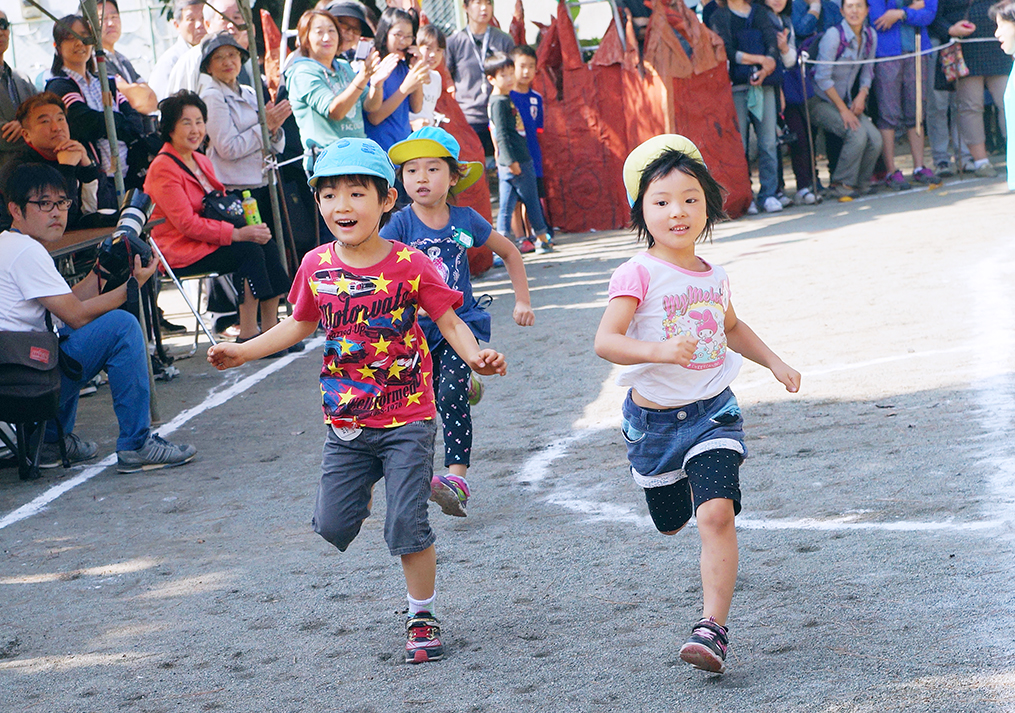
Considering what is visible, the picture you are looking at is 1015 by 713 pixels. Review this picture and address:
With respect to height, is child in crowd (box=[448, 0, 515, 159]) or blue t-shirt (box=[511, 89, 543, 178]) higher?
child in crowd (box=[448, 0, 515, 159])

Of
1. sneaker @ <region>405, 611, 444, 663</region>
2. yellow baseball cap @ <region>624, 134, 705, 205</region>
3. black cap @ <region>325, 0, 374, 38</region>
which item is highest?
black cap @ <region>325, 0, 374, 38</region>

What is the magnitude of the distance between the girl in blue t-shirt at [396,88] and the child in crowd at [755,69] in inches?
196

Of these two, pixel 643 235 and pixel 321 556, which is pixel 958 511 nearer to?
pixel 643 235

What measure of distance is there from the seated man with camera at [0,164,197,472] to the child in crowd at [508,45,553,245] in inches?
259

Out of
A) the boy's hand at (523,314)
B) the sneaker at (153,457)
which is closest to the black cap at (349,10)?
the sneaker at (153,457)

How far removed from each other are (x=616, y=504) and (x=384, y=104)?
16.7 feet

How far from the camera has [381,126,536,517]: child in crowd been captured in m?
5.07

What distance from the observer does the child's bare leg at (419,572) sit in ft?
12.4

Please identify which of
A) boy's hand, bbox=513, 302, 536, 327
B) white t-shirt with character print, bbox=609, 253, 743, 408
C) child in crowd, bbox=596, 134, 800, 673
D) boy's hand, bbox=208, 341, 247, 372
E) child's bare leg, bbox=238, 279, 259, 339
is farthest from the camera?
child's bare leg, bbox=238, 279, 259, 339

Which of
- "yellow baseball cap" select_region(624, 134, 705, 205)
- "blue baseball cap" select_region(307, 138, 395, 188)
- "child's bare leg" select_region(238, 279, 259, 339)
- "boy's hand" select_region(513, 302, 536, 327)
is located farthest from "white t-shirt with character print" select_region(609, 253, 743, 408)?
"child's bare leg" select_region(238, 279, 259, 339)

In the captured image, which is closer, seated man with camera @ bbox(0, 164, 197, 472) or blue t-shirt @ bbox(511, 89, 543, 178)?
seated man with camera @ bbox(0, 164, 197, 472)

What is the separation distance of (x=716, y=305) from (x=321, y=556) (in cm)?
193

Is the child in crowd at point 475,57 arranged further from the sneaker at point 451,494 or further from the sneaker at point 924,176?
the sneaker at point 451,494

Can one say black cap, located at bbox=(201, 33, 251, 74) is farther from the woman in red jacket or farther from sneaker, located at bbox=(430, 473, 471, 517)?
sneaker, located at bbox=(430, 473, 471, 517)
